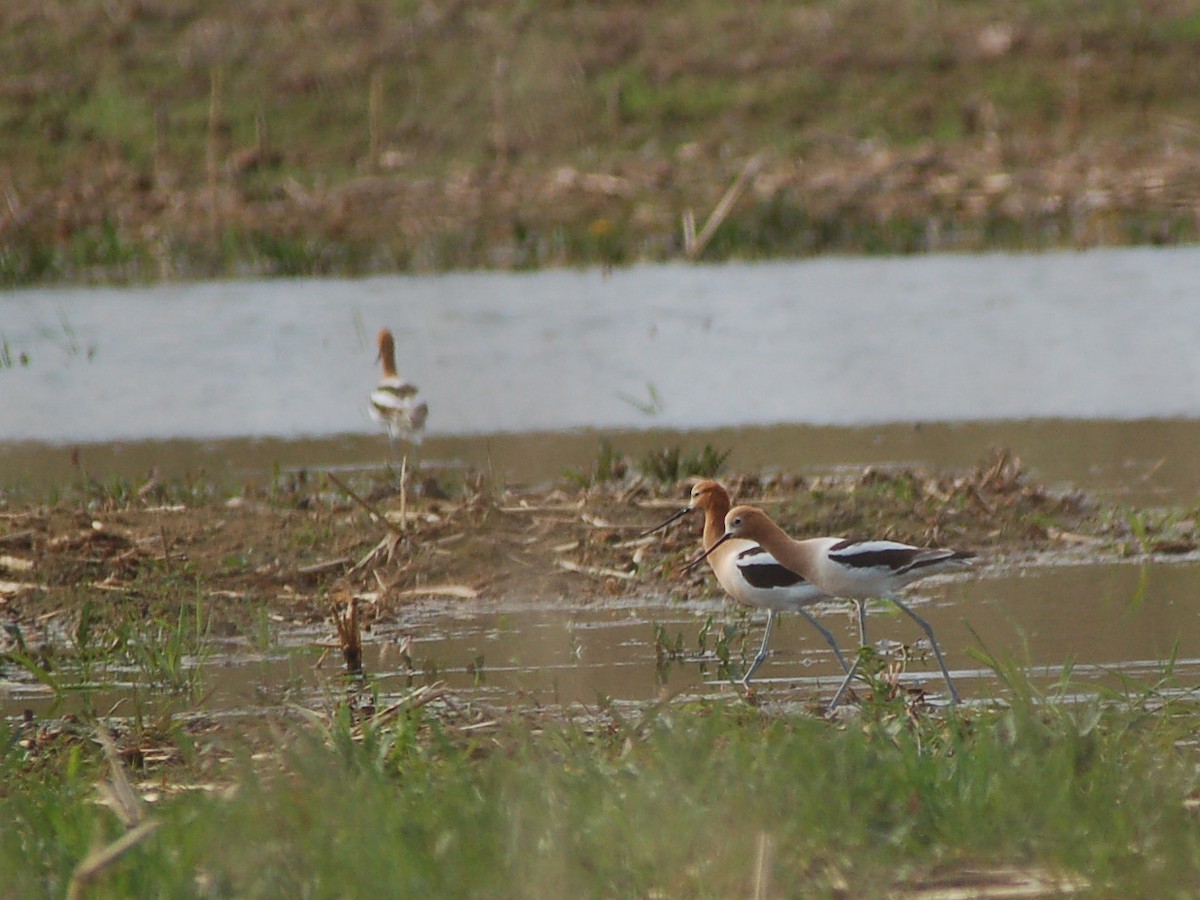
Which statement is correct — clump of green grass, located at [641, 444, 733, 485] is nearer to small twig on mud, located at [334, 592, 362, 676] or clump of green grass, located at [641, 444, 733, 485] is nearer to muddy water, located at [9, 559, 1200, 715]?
muddy water, located at [9, 559, 1200, 715]

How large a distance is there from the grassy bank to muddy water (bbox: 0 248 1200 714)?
80.0 inches

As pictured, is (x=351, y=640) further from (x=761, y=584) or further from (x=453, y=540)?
(x=453, y=540)

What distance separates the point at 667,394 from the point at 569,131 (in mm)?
13475

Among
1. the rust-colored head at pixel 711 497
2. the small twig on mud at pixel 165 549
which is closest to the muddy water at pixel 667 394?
the rust-colored head at pixel 711 497

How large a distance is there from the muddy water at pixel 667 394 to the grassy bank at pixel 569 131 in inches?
80.0

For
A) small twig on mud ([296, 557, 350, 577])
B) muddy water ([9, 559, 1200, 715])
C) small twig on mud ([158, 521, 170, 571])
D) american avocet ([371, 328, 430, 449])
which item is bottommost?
muddy water ([9, 559, 1200, 715])

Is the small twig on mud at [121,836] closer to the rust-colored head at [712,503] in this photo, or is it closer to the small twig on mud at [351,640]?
the small twig on mud at [351,640]

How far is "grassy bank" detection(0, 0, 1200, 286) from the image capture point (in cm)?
2261

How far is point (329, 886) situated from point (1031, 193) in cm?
2002

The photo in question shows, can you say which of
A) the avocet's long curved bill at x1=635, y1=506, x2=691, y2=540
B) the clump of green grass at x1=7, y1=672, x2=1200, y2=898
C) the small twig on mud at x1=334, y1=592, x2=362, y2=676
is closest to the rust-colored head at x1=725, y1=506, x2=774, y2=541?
the avocet's long curved bill at x1=635, y1=506, x2=691, y2=540

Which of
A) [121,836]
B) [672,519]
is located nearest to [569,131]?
[672,519]

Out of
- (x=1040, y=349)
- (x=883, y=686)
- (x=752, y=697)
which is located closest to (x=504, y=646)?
(x=752, y=697)

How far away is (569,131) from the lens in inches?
1094

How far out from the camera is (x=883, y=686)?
6453mm
